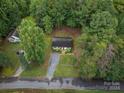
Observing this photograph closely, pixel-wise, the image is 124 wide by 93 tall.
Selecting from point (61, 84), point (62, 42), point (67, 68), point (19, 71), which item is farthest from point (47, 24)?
point (61, 84)

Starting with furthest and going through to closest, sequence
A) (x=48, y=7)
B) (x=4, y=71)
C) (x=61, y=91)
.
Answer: (x=48, y=7)
(x=4, y=71)
(x=61, y=91)

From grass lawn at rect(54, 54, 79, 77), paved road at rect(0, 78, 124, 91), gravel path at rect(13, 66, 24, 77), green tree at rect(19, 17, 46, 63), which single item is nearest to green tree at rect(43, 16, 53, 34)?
green tree at rect(19, 17, 46, 63)

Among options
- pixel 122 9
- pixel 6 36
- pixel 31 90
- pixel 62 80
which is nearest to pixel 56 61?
pixel 62 80

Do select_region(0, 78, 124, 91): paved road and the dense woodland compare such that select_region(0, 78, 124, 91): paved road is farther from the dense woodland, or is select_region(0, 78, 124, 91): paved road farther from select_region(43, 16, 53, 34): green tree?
select_region(43, 16, 53, 34): green tree

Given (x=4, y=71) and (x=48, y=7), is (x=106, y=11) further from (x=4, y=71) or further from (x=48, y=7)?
(x=4, y=71)


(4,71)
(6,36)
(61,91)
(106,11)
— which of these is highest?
(106,11)

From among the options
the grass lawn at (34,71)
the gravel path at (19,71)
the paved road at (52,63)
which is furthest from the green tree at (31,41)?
the paved road at (52,63)

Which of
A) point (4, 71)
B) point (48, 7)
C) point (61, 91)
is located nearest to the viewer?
point (61, 91)
